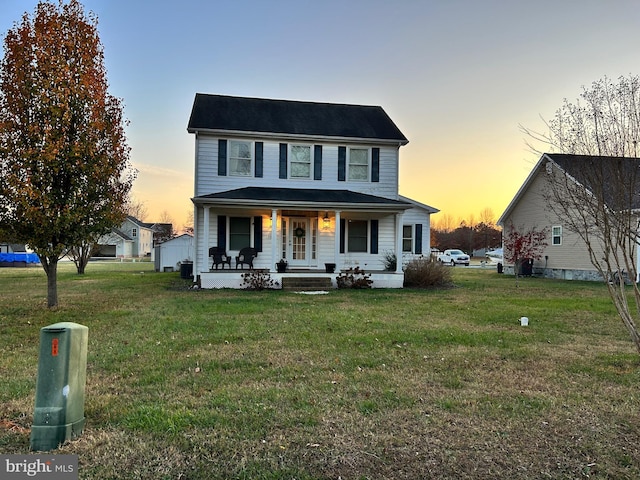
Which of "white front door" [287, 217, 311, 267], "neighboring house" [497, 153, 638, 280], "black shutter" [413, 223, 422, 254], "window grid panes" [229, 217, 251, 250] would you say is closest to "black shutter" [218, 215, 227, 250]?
"window grid panes" [229, 217, 251, 250]

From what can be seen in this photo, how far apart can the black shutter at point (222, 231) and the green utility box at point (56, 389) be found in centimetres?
1306

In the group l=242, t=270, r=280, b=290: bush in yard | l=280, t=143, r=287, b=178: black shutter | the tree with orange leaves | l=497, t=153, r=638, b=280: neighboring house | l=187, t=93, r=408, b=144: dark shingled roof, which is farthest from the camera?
l=497, t=153, r=638, b=280: neighboring house

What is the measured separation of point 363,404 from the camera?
3932 millimetres

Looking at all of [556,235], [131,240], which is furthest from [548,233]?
[131,240]

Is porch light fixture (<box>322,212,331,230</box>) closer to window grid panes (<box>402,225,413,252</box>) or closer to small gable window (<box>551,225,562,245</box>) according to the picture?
window grid panes (<box>402,225,413,252</box>)

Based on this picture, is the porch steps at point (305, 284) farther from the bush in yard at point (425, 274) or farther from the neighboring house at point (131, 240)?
the neighboring house at point (131, 240)

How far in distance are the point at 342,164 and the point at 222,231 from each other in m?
5.56

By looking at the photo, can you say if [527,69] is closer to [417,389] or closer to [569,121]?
Result: [569,121]

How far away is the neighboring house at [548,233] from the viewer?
64.8 ft

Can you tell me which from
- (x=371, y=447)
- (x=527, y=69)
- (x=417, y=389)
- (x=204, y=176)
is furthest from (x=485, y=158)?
(x=371, y=447)

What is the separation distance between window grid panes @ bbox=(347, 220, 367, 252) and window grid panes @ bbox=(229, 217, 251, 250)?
4.10 m

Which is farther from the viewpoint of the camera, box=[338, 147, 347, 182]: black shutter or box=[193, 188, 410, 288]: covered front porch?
box=[338, 147, 347, 182]: black shutter

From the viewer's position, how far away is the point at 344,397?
413 cm

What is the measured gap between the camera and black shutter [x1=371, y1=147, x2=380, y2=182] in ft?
57.3
